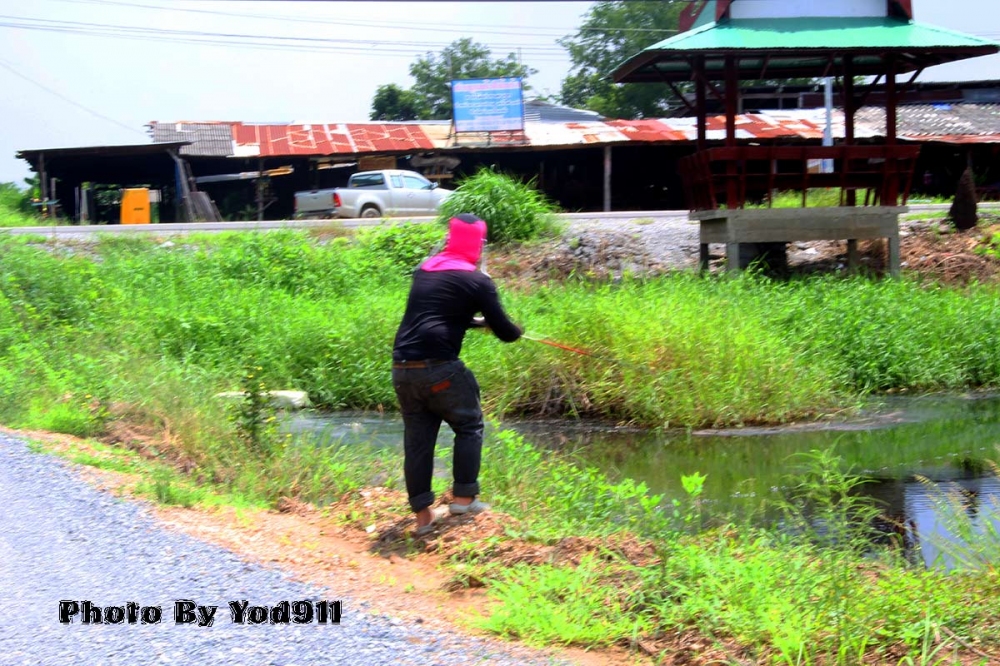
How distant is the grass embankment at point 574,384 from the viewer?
446 cm

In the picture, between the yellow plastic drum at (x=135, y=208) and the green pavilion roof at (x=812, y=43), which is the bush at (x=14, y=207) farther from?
the green pavilion roof at (x=812, y=43)

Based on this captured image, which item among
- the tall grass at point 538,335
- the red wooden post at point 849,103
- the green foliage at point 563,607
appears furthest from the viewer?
the red wooden post at point 849,103

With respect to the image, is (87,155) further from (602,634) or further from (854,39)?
(602,634)

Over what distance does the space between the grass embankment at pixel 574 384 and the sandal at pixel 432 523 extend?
447 millimetres

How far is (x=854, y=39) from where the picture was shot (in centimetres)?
→ 1562

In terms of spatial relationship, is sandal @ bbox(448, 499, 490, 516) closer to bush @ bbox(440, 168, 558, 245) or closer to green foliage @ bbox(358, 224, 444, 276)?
green foliage @ bbox(358, 224, 444, 276)

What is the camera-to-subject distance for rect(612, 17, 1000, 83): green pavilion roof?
15.2m

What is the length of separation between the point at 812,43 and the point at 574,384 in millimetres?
7633

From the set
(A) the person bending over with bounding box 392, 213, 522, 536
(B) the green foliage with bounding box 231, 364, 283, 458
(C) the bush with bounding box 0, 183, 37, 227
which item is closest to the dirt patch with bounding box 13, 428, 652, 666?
(A) the person bending over with bounding box 392, 213, 522, 536

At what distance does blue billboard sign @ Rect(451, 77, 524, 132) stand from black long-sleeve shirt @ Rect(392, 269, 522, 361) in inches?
957

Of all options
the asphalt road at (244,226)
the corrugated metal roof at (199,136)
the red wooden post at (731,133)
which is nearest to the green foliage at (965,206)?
the asphalt road at (244,226)

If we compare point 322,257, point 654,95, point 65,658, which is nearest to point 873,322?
point 322,257

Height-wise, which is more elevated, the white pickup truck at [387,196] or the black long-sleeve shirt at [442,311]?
the white pickup truck at [387,196]

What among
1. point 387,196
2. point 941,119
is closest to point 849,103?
point 387,196
